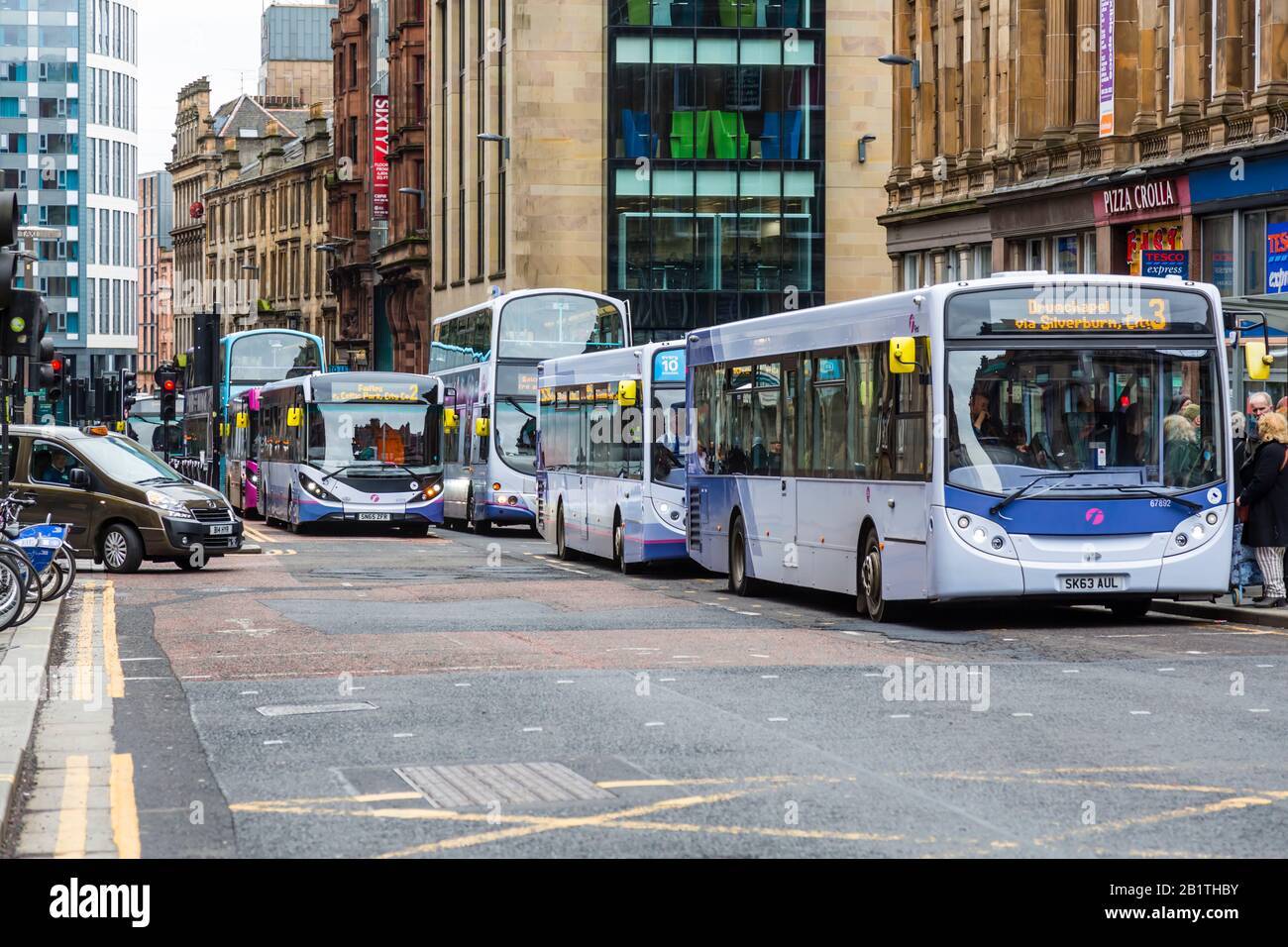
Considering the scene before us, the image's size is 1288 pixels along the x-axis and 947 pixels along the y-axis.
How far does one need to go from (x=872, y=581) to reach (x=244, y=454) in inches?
1329

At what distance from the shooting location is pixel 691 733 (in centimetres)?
1148

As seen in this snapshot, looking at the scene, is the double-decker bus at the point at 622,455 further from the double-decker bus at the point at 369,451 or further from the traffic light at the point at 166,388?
the traffic light at the point at 166,388

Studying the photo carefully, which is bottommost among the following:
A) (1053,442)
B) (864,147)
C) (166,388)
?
(1053,442)

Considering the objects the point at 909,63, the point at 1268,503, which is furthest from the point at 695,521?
the point at 909,63

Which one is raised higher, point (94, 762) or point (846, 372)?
point (846, 372)

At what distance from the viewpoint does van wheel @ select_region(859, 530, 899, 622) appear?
63.7 ft

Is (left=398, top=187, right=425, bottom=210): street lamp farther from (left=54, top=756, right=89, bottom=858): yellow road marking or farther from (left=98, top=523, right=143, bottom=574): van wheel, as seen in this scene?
(left=54, top=756, right=89, bottom=858): yellow road marking

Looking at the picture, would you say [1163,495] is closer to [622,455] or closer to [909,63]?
[622,455]

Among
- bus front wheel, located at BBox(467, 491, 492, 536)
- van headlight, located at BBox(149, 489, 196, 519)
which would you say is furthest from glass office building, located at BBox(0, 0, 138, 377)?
van headlight, located at BBox(149, 489, 196, 519)

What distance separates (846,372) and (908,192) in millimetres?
28103

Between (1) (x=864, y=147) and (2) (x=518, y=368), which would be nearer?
(2) (x=518, y=368)

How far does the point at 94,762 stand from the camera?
1070cm

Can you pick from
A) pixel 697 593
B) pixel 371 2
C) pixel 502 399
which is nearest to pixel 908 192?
pixel 502 399
